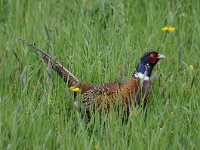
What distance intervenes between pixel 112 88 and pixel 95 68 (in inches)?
16.6

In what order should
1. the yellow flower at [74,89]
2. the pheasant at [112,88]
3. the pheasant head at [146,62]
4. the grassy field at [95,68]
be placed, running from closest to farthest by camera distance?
the grassy field at [95,68] → the yellow flower at [74,89] → the pheasant at [112,88] → the pheasant head at [146,62]

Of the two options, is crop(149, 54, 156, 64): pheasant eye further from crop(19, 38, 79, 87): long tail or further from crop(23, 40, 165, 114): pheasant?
crop(19, 38, 79, 87): long tail

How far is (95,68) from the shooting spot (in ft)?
18.3

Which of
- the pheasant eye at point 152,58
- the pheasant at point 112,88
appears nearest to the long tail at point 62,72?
the pheasant at point 112,88

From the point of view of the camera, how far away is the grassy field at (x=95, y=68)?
4277 millimetres

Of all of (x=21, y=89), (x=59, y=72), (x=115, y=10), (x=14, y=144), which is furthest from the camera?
(x=115, y=10)

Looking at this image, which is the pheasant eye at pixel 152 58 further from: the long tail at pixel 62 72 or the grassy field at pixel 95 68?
the long tail at pixel 62 72

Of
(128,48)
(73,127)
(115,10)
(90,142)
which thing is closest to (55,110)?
(73,127)

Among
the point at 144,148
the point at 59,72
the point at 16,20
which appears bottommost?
the point at 144,148

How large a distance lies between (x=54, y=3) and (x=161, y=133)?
104 inches

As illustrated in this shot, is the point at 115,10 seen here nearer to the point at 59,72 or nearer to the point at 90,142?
the point at 59,72

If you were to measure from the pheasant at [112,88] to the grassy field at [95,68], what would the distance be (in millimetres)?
91

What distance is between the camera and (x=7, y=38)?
6.11 m

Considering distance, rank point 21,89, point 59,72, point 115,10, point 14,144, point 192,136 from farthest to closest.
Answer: point 115,10 < point 59,72 < point 21,89 < point 192,136 < point 14,144
